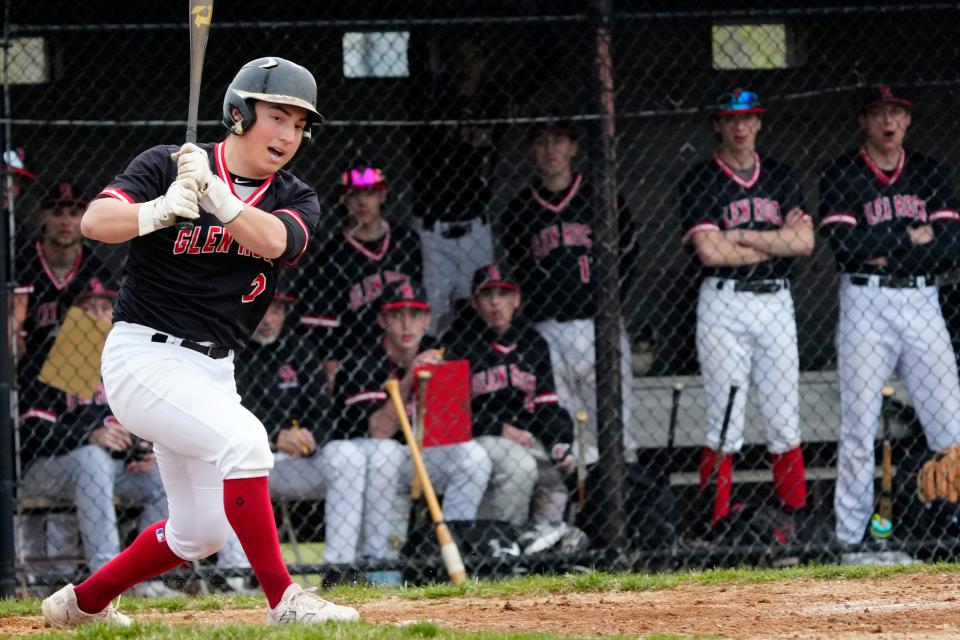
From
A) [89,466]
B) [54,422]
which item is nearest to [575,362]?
[89,466]

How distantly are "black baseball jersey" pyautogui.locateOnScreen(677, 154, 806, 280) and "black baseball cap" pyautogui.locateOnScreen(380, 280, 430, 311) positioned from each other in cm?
122

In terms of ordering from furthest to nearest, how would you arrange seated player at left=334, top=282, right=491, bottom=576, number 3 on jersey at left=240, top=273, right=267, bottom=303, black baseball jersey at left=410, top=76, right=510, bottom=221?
black baseball jersey at left=410, top=76, right=510, bottom=221 → seated player at left=334, top=282, right=491, bottom=576 → number 3 on jersey at left=240, top=273, right=267, bottom=303

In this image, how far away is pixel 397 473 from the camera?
5875 mm

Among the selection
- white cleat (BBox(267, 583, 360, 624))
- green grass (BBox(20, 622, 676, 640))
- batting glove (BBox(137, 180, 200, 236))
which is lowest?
green grass (BBox(20, 622, 676, 640))

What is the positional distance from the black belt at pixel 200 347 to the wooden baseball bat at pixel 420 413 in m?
2.45

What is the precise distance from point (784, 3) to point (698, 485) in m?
2.67

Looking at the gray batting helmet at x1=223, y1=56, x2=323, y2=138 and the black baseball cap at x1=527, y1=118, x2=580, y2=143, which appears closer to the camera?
the gray batting helmet at x1=223, y1=56, x2=323, y2=138

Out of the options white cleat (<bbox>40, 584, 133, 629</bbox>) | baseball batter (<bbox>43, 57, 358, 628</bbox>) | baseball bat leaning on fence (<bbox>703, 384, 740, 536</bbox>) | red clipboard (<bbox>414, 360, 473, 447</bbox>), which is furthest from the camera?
baseball bat leaning on fence (<bbox>703, 384, 740, 536</bbox>)

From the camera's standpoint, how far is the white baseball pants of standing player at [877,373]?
6141 mm

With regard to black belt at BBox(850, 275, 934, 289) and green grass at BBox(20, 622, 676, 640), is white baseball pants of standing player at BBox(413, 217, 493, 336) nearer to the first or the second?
black belt at BBox(850, 275, 934, 289)

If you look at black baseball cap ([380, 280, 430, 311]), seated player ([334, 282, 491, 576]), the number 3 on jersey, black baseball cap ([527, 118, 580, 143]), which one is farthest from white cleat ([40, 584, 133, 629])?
black baseball cap ([527, 118, 580, 143])

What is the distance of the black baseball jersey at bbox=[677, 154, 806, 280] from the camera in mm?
6137

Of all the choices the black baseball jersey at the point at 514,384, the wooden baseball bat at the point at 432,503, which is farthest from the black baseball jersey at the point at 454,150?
the wooden baseball bat at the point at 432,503

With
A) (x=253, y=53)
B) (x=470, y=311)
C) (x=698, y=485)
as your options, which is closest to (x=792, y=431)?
(x=698, y=485)
